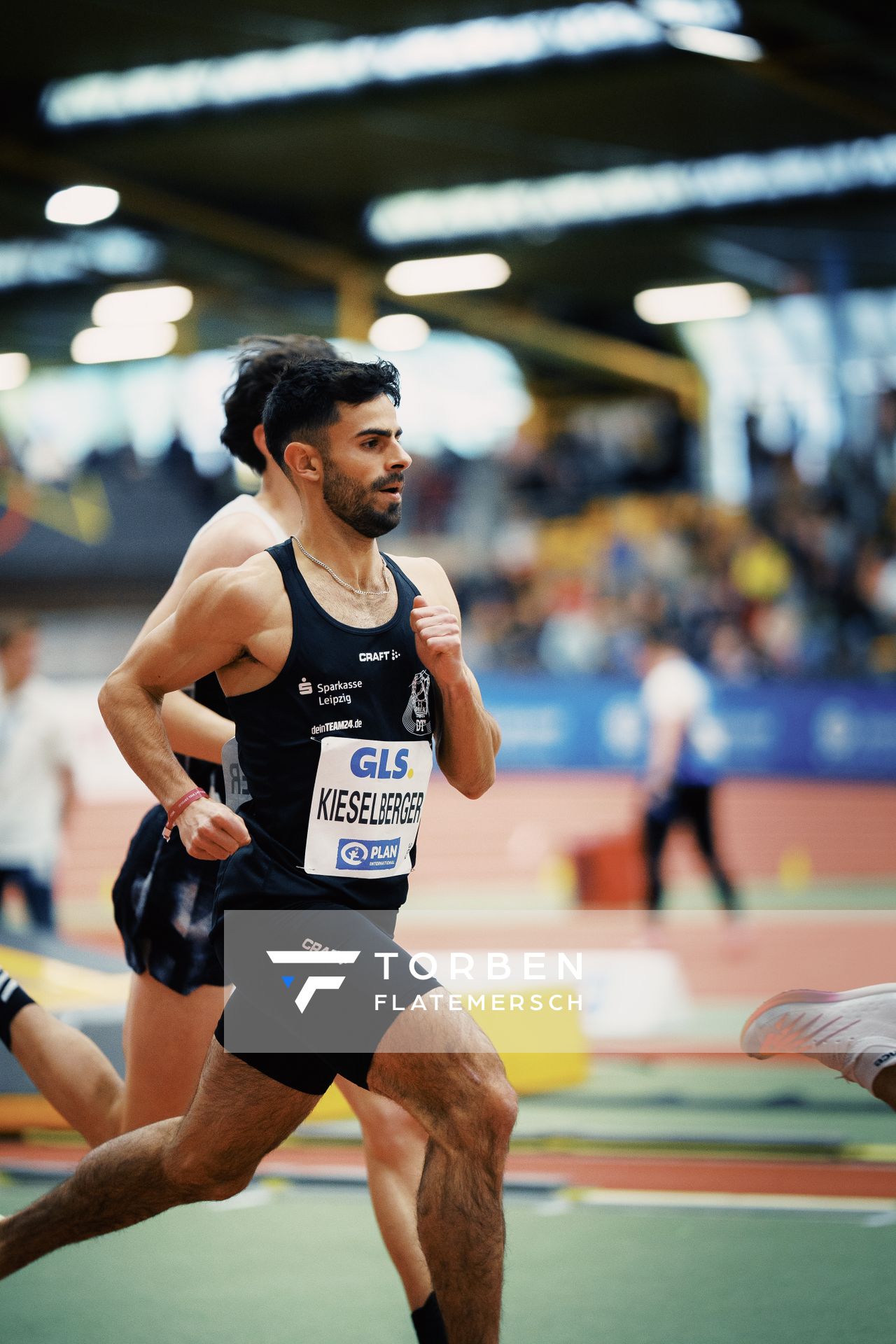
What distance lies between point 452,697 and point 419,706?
0.27 ft

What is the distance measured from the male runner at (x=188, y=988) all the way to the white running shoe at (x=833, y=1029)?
3.29 ft

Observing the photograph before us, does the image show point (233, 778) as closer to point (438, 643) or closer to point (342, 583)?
point (342, 583)

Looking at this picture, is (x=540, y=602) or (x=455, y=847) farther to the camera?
(x=540, y=602)

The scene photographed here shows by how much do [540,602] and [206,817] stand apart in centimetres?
1671

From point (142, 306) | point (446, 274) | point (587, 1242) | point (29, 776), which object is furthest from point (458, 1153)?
point (142, 306)

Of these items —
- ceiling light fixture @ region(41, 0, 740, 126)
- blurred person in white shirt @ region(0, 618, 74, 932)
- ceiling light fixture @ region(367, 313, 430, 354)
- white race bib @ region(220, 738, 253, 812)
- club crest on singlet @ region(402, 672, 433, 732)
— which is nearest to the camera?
club crest on singlet @ region(402, 672, 433, 732)

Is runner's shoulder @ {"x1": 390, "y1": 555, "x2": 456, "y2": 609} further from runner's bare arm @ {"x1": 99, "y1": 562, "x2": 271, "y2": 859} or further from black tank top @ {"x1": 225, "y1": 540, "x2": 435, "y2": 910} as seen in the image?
runner's bare arm @ {"x1": 99, "y1": 562, "x2": 271, "y2": 859}

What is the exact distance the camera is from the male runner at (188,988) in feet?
11.9

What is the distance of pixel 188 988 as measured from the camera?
3.61 metres

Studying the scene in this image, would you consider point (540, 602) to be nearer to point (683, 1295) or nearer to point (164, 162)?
point (164, 162)

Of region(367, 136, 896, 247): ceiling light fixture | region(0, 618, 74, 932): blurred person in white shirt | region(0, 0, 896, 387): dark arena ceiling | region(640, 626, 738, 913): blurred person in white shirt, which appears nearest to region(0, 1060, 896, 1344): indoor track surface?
region(0, 618, 74, 932): blurred person in white shirt

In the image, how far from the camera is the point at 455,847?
52.5 feet

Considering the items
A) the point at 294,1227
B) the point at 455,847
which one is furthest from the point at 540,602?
the point at 294,1227

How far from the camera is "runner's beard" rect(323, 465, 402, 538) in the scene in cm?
317
